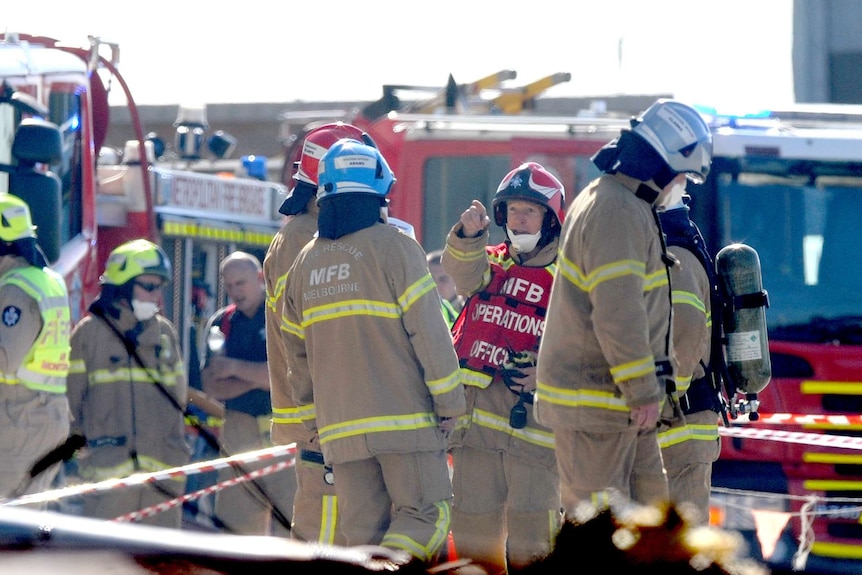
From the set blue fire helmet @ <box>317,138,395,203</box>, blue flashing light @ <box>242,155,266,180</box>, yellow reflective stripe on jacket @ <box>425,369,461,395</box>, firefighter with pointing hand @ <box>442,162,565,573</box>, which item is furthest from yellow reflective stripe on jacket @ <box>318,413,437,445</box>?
blue flashing light @ <box>242,155,266,180</box>

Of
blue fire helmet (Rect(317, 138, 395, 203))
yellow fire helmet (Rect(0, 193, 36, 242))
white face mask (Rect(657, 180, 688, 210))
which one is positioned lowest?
yellow fire helmet (Rect(0, 193, 36, 242))

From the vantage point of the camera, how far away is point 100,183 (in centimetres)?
1027

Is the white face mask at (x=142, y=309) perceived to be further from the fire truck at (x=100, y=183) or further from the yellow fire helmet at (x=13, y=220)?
the yellow fire helmet at (x=13, y=220)

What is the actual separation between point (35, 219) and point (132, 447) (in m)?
1.34

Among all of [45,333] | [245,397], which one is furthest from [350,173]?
[245,397]

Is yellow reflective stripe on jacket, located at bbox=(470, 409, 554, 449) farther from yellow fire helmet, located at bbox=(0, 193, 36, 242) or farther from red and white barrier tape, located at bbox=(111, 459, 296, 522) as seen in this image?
yellow fire helmet, located at bbox=(0, 193, 36, 242)

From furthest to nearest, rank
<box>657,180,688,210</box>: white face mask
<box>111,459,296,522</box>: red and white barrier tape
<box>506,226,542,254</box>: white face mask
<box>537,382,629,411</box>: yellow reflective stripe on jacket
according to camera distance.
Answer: <box>111,459,296,522</box>: red and white barrier tape → <box>506,226,542,254</box>: white face mask → <box>657,180,688,210</box>: white face mask → <box>537,382,629,411</box>: yellow reflective stripe on jacket

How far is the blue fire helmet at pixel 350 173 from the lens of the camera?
5.26 metres

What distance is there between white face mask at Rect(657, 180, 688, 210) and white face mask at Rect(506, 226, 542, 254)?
2.61 feet

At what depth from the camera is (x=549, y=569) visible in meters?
2.21

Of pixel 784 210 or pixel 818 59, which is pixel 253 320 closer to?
pixel 784 210

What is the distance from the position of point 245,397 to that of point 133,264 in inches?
39.3

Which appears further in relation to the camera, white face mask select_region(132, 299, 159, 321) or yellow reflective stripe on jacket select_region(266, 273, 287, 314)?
white face mask select_region(132, 299, 159, 321)

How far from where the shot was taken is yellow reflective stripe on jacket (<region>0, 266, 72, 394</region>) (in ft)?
20.9
